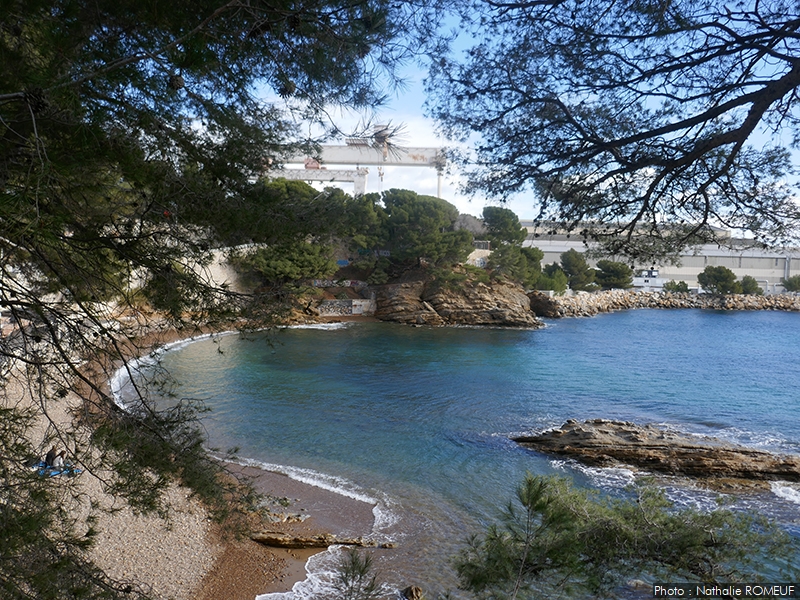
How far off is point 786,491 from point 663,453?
1.60 m

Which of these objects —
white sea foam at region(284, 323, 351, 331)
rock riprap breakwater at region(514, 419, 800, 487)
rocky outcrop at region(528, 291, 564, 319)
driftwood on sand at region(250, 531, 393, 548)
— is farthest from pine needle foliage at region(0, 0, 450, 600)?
rocky outcrop at region(528, 291, 564, 319)

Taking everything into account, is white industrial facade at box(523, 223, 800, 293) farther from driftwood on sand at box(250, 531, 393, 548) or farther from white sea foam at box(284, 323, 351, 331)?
driftwood on sand at box(250, 531, 393, 548)

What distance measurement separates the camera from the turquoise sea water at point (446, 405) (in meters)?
7.20

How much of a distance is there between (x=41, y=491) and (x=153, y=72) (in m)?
1.90

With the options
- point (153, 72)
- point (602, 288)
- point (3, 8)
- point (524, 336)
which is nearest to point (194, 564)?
point (153, 72)

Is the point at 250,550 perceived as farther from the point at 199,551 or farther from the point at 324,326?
the point at 324,326

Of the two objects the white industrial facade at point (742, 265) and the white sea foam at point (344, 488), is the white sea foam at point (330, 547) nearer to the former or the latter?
the white sea foam at point (344, 488)

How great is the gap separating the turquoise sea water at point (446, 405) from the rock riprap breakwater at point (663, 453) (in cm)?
44

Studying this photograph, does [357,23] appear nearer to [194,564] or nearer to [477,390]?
[194,564]

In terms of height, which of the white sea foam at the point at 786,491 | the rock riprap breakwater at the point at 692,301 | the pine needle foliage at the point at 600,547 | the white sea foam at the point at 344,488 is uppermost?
the pine needle foliage at the point at 600,547

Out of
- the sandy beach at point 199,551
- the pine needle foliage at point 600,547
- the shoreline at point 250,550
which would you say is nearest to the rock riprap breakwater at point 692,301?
the shoreline at point 250,550

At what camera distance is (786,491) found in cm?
750

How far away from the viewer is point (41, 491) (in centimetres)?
229

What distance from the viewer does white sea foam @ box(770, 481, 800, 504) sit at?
727cm
